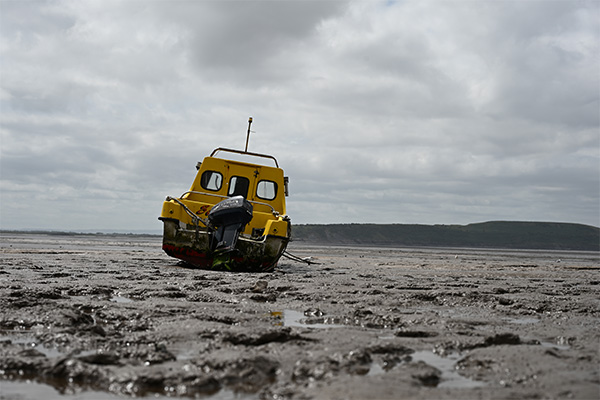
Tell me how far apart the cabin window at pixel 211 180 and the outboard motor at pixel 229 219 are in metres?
2.45

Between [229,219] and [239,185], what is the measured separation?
299cm

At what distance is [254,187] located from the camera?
14719mm

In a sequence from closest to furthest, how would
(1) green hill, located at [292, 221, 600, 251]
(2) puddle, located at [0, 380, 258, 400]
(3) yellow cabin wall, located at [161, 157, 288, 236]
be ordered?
(2) puddle, located at [0, 380, 258, 400], (3) yellow cabin wall, located at [161, 157, 288, 236], (1) green hill, located at [292, 221, 600, 251]

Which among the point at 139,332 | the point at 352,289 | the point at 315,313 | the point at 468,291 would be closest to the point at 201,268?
the point at 352,289

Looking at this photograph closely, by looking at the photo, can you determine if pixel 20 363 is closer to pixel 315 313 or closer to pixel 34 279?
pixel 315 313

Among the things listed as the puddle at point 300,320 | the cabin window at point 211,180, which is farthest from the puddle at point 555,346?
the cabin window at point 211,180

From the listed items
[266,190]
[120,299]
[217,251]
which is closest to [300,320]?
[120,299]

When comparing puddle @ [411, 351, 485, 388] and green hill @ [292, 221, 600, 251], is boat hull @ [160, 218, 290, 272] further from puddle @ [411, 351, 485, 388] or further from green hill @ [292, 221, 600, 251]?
green hill @ [292, 221, 600, 251]

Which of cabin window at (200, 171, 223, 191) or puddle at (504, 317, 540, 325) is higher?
cabin window at (200, 171, 223, 191)

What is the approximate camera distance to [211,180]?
14500 millimetres

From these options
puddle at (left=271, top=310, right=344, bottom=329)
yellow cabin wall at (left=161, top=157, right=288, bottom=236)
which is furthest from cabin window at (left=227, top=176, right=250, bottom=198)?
puddle at (left=271, top=310, right=344, bottom=329)

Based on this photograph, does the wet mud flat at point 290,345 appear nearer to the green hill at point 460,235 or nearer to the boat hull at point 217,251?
the boat hull at point 217,251

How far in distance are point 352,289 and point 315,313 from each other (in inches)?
91.6

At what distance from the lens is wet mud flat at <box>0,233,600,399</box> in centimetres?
323
